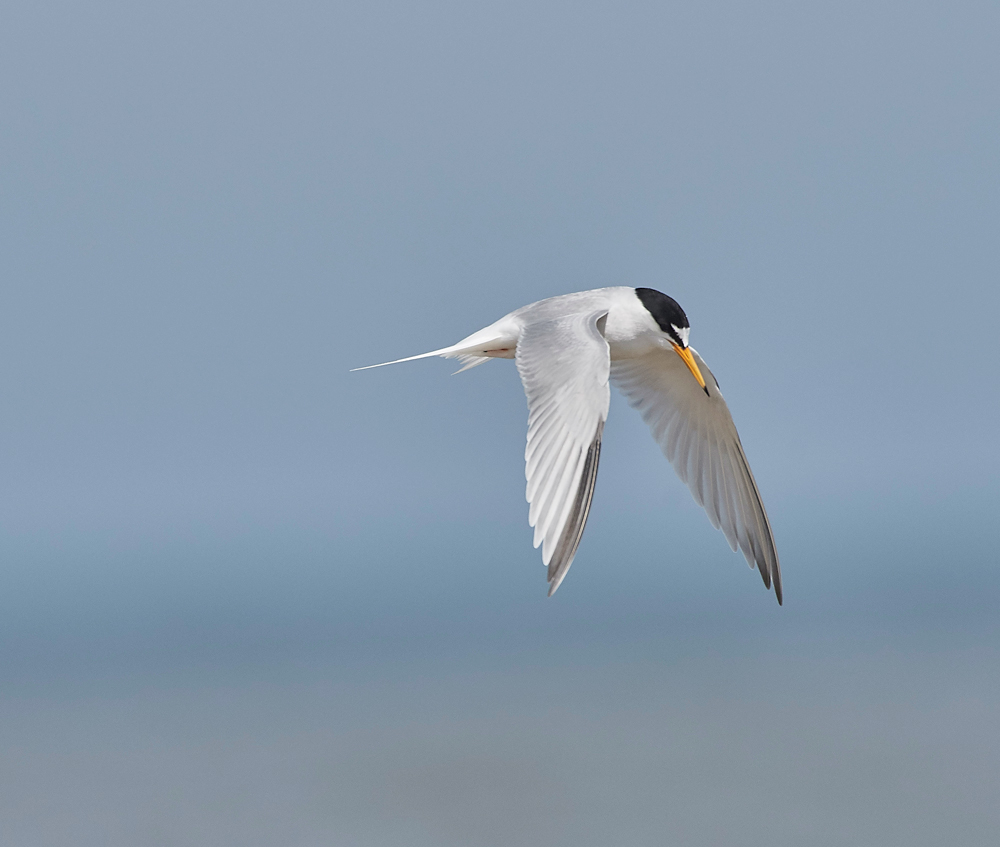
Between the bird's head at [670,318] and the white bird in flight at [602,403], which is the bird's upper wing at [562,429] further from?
the bird's head at [670,318]

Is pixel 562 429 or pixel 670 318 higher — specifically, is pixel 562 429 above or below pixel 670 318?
below

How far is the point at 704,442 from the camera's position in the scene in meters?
5.00

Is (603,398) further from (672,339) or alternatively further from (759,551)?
(759,551)

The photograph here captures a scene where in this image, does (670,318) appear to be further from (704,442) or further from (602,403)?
(602,403)

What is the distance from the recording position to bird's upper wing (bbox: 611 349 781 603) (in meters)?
4.66

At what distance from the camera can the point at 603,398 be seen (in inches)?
129

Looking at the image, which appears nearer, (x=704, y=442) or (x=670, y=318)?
(x=670, y=318)

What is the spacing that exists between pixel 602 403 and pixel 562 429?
17 centimetres

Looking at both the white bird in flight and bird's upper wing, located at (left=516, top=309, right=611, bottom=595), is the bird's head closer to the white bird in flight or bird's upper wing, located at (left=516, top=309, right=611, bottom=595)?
the white bird in flight

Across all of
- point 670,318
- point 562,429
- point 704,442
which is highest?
point 670,318

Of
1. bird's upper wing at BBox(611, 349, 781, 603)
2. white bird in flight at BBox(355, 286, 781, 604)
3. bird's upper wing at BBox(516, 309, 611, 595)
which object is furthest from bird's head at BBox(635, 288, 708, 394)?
bird's upper wing at BBox(516, 309, 611, 595)

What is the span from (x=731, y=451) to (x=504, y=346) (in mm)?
1346

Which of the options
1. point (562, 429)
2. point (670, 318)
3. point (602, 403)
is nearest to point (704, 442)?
point (670, 318)

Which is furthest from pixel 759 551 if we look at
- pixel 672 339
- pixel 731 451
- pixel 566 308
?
pixel 566 308
